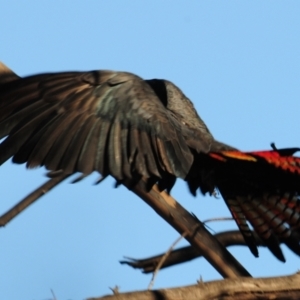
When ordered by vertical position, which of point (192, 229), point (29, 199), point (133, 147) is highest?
point (133, 147)

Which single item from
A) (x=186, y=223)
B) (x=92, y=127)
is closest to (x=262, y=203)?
(x=186, y=223)

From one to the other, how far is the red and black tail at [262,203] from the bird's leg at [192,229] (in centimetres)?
26

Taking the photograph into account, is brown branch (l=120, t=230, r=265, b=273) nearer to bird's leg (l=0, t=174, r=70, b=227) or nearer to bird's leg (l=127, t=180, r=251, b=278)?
bird's leg (l=127, t=180, r=251, b=278)

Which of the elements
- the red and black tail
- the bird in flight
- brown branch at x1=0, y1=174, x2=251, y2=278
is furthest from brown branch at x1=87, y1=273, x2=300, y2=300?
the red and black tail

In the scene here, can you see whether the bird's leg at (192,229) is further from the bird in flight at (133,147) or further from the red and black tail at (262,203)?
the red and black tail at (262,203)

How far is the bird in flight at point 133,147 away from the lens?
435 cm

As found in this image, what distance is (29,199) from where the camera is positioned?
4.63 meters

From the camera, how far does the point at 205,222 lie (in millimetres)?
4855

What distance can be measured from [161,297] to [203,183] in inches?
53.1

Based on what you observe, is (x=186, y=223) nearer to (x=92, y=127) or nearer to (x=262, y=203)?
(x=262, y=203)

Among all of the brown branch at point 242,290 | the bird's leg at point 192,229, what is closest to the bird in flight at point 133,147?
the bird's leg at point 192,229

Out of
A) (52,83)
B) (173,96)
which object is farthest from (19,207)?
(173,96)

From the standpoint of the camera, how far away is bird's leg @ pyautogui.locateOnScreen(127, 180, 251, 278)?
15.8ft

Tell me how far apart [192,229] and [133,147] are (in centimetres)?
73
